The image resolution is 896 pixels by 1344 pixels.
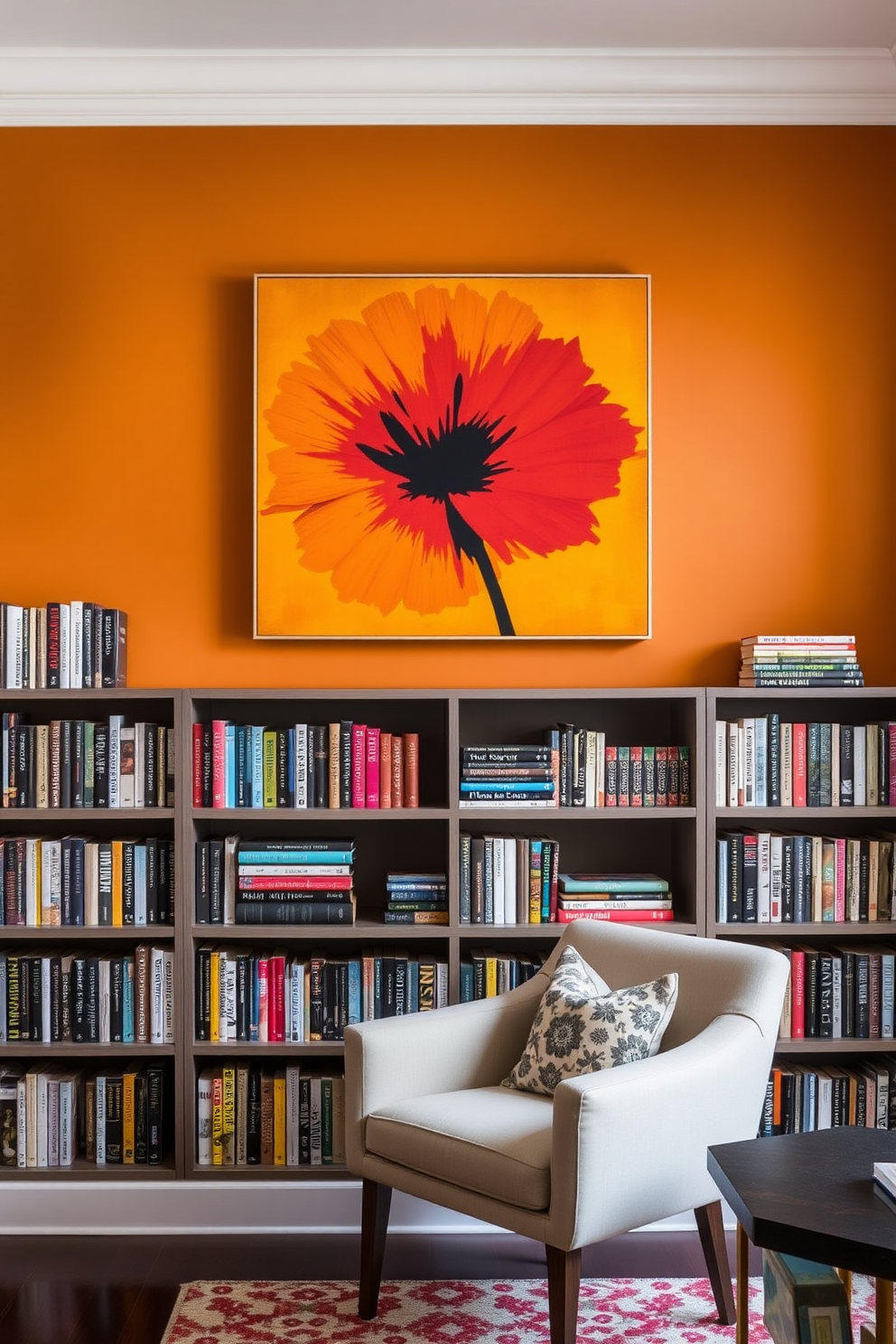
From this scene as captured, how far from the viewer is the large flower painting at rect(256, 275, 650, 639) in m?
3.23

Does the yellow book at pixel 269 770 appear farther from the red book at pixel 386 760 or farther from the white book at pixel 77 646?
the white book at pixel 77 646

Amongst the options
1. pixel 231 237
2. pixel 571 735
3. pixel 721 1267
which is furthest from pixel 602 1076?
pixel 231 237

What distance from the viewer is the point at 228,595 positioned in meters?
3.29

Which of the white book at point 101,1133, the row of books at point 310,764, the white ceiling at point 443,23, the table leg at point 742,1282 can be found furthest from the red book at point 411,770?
the white ceiling at point 443,23

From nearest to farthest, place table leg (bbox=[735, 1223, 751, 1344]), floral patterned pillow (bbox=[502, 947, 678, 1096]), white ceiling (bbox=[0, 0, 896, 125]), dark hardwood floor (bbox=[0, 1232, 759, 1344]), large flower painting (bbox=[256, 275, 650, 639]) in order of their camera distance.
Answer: table leg (bbox=[735, 1223, 751, 1344]) → floral patterned pillow (bbox=[502, 947, 678, 1096]) → dark hardwood floor (bbox=[0, 1232, 759, 1344]) → white ceiling (bbox=[0, 0, 896, 125]) → large flower painting (bbox=[256, 275, 650, 639])

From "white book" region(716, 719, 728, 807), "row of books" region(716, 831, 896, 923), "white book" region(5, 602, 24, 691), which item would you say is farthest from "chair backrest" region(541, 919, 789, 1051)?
"white book" region(5, 602, 24, 691)

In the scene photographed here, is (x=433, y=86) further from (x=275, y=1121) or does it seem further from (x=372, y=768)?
(x=275, y=1121)

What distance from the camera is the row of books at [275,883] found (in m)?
3.03

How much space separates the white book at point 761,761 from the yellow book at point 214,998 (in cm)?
153

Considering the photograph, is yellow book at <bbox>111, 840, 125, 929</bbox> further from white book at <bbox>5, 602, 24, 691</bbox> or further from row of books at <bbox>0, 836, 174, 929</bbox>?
white book at <bbox>5, 602, 24, 691</bbox>

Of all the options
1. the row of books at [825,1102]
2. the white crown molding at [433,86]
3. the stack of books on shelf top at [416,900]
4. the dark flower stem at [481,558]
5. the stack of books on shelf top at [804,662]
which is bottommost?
the row of books at [825,1102]

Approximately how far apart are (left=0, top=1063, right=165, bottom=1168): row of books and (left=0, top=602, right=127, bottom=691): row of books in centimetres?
106

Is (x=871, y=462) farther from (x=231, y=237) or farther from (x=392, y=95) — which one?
(x=231, y=237)

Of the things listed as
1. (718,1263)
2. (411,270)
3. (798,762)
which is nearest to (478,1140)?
(718,1263)
